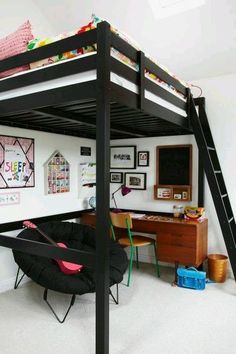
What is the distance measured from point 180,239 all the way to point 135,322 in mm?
1071

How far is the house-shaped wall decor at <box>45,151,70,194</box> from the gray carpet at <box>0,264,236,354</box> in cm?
116

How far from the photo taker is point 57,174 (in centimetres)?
352

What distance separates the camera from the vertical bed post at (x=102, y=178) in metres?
1.52

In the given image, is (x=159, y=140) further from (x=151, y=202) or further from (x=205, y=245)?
(x=205, y=245)

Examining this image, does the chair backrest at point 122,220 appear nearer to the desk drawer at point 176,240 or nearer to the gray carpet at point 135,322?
the desk drawer at point 176,240

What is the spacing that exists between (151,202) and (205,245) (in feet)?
3.03

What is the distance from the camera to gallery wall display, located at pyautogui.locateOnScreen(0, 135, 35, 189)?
114 inches

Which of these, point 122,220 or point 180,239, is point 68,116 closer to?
point 122,220

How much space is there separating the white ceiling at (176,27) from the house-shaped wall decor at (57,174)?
160 cm

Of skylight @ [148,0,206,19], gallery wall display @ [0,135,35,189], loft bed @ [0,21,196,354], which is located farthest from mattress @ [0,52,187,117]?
skylight @ [148,0,206,19]

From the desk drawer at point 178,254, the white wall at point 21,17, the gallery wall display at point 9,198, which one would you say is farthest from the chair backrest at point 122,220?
the white wall at point 21,17

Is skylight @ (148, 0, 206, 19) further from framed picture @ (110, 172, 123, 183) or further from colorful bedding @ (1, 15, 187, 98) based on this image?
framed picture @ (110, 172, 123, 183)

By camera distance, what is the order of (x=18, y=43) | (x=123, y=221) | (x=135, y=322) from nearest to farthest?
(x=18, y=43), (x=135, y=322), (x=123, y=221)

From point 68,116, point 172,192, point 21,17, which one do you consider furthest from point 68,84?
point 172,192
